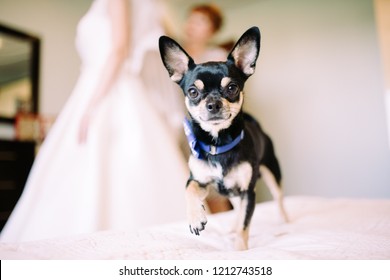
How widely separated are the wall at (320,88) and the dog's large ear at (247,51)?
420 millimetres

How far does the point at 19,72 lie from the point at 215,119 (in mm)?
1910

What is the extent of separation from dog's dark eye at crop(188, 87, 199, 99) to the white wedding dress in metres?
0.46

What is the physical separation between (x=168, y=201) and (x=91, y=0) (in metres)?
0.64

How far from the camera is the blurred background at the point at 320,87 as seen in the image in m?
0.79

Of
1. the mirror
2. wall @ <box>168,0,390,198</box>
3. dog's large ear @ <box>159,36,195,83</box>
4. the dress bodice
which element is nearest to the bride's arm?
the dress bodice

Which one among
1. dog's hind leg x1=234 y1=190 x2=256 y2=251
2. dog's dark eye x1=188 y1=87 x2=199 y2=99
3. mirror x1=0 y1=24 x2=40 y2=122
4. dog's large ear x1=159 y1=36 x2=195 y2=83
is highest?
mirror x1=0 y1=24 x2=40 y2=122

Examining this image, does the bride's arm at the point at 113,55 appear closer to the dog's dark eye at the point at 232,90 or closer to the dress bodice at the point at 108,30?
the dress bodice at the point at 108,30

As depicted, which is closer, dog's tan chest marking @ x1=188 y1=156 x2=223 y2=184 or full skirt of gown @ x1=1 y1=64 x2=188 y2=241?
dog's tan chest marking @ x1=188 y1=156 x2=223 y2=184

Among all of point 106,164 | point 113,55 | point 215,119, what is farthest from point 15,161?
point 215,119

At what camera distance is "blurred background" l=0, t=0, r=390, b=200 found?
0.79 m

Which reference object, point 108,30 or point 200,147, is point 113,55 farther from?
point 200,147

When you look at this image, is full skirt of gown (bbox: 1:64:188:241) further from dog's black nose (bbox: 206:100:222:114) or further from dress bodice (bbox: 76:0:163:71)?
dog's black nose (bbox: 206:100:222:114)

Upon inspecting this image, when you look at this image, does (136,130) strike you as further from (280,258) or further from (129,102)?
(280,258)

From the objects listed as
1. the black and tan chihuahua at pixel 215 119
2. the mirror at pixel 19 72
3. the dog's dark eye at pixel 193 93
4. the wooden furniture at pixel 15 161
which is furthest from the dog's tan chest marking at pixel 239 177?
the mirror at pixel 19 72
